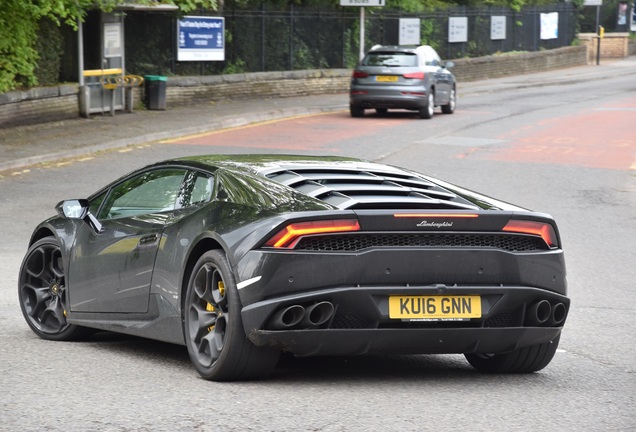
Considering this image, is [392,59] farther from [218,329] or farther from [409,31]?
[218,329]

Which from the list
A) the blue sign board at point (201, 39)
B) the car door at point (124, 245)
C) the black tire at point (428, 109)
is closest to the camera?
the car door at point (124, 245)

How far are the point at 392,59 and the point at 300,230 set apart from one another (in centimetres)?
2436

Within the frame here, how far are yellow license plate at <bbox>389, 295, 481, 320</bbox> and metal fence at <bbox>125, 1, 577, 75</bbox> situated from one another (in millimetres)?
24424

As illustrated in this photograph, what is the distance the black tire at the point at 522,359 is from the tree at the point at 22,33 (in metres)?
17.4

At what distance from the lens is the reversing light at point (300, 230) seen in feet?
20.0

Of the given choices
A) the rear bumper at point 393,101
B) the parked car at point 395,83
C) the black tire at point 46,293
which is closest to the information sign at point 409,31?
the parked car at point 395,83

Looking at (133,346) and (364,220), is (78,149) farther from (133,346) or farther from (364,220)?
(364,220)

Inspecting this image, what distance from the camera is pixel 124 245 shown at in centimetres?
732

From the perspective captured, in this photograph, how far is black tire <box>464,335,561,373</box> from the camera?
22.6 ft

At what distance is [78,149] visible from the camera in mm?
20969

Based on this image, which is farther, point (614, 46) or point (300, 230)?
point (614, 46)

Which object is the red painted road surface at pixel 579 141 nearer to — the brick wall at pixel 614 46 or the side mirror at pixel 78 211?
the side mirror at pixel 78 211

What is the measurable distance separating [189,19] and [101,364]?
24913 millimetres

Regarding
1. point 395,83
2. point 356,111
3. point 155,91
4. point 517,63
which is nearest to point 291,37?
point 356,111
